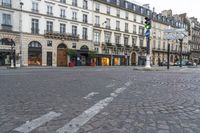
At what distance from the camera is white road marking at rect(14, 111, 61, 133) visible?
4.07 metres

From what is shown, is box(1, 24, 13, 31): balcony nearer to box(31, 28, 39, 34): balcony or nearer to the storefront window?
box(31, 28, 39, 34): balcony

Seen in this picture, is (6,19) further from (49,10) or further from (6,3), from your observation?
(49,10)

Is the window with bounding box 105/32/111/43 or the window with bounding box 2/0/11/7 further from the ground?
the window with bounding box 2/0/11/7

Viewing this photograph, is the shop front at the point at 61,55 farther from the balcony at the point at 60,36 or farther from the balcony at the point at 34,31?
the balcony at the point at 34,31

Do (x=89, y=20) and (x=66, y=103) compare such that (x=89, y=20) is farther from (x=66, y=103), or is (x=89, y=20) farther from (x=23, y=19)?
(x=66, y=103)

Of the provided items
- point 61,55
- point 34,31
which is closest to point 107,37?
point 61,55

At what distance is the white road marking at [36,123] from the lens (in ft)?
13.3

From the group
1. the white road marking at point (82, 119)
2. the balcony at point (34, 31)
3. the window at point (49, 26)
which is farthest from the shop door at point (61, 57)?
the white road marking at point (82, 119)

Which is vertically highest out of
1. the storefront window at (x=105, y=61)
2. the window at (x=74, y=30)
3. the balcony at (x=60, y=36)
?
the window at (x=74, y=30)

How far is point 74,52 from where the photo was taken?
45.8m

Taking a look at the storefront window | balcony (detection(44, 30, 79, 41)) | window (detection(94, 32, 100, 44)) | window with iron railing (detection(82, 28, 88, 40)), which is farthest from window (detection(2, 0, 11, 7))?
the storefront window

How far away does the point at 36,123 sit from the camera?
4410 millimetres

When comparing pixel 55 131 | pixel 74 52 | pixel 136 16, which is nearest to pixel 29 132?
pixel 55 131

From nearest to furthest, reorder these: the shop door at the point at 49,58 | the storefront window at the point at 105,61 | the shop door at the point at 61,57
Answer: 1. the shop door at the point at 49,58
2. the shop door at the point at 61,57
3. the storefront window at the point at 105,61
